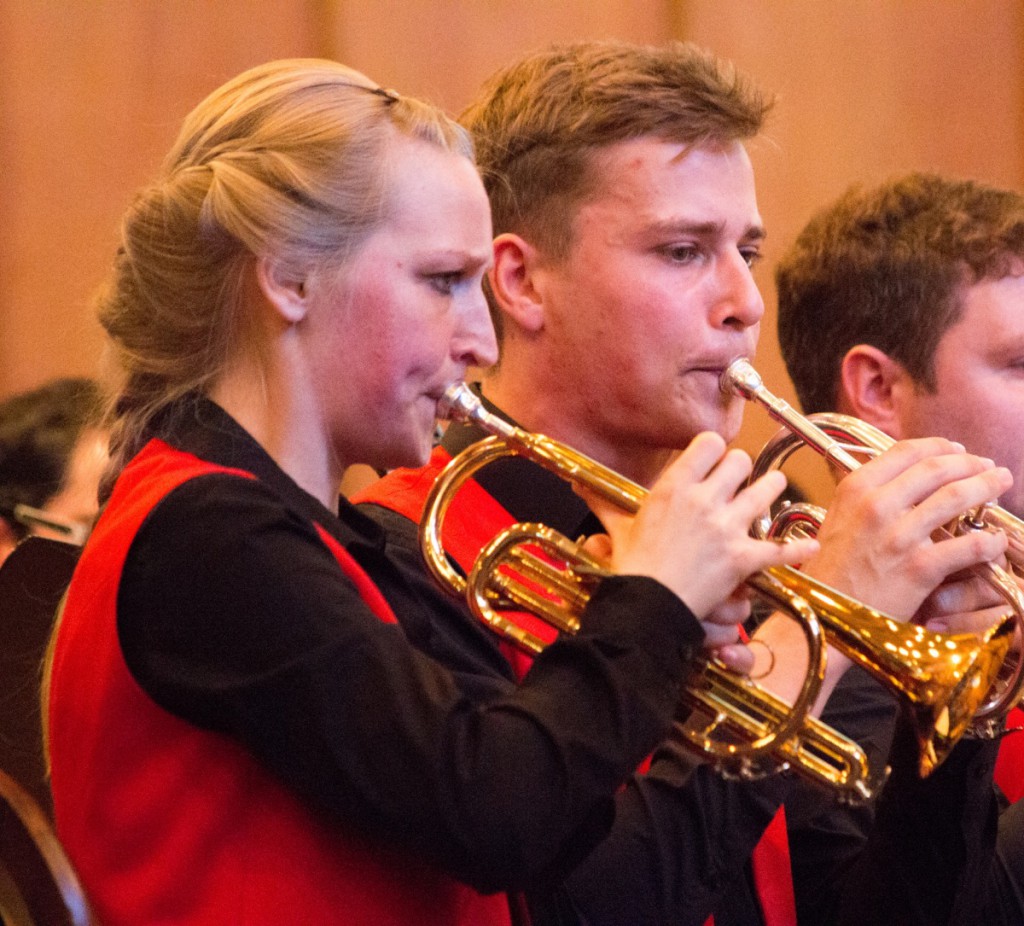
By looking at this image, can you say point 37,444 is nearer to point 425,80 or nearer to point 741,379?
point 425,80

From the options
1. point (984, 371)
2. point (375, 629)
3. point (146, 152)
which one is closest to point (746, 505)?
point (375, 629)

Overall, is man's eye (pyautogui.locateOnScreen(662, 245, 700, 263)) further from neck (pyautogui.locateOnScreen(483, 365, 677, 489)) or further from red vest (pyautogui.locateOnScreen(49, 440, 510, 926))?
red vest (pyautogui.locateOnScreen(49, 440, 510, 926))

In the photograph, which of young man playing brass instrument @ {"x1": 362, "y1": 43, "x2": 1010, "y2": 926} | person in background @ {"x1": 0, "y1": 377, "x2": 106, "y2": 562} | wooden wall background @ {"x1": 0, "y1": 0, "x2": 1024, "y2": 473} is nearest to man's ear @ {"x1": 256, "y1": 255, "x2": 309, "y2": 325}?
young man playing brass instrument @ {"x1": 362, "y1": 43, "x2": 1010, "y2": 926}

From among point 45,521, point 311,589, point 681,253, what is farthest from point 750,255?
point 45,521

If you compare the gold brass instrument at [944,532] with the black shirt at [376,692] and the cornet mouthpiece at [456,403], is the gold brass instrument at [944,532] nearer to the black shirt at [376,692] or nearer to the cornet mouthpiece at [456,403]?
the black shirt at [376,692]

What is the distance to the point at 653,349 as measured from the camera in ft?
5.22

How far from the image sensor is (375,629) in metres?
1.00

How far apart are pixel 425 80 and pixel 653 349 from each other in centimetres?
125

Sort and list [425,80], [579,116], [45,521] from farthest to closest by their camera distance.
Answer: [425,80] → [45,521] → [579,116]

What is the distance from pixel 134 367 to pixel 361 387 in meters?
0.21

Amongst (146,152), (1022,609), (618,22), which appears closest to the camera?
(1022,609)

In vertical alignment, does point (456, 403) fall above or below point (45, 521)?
above

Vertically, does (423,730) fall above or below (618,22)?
below

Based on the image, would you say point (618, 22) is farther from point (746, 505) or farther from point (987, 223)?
point (746, 505)
